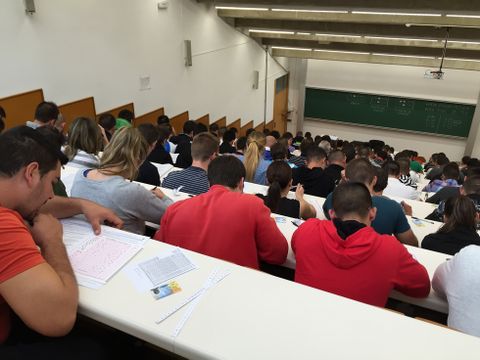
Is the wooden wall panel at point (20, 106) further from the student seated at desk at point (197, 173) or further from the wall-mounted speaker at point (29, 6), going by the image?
the student seated at desk at point (197, 173)

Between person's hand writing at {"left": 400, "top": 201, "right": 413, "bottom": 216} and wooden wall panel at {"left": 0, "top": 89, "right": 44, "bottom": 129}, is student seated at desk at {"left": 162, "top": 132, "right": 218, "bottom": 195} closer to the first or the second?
person's hand writing at {"left": 400, "top": 201, "right": 413, "bottom": 216}

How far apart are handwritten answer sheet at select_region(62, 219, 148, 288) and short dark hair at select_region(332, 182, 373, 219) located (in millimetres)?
1028

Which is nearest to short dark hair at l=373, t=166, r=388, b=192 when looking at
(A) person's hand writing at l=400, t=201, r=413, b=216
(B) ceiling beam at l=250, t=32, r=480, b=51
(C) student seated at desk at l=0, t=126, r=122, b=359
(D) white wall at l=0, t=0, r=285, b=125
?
(A) person's hand writing at l=400, t=201, r=413, b=216

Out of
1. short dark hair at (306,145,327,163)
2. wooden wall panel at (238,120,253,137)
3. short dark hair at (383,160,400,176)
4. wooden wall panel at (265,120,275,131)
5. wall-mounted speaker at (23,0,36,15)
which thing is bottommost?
wooden wall panel at (265,120,275,131)

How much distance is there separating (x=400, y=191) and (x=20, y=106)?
4.81 m

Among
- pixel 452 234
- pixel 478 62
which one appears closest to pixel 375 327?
pixel 452 234

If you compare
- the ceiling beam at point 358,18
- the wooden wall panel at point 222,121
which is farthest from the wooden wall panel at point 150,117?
the ceiling beam at point 358,18

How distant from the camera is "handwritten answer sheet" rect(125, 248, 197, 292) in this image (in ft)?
3.82

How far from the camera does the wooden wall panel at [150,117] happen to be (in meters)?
6.78

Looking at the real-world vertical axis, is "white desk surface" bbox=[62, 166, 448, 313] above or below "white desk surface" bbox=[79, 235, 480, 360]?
below

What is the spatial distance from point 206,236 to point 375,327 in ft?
2.97

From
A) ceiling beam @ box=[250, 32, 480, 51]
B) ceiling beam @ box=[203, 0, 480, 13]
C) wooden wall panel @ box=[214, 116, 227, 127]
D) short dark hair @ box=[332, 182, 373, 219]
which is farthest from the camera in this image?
wooden wall panel @ box=[214, 116, 227, 127]

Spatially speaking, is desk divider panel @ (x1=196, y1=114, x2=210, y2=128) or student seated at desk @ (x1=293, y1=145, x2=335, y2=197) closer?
student seated at desk @ (x1=293, y1=145, x2=335, y2=197)

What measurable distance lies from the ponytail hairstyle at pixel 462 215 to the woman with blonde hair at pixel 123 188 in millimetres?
1768
